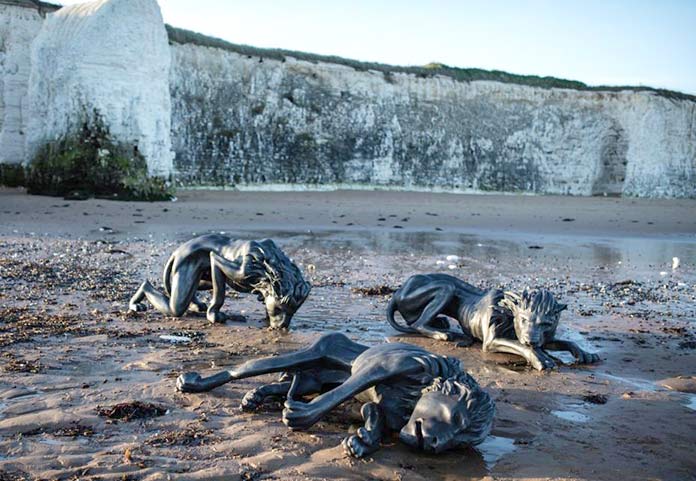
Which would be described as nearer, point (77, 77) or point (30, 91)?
point (77, 77)

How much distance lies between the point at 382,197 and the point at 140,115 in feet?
32.5

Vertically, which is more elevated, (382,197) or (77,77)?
(77,77)

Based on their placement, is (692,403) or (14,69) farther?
(14,69)

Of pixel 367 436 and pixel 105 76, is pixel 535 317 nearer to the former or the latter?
pixel 367 436

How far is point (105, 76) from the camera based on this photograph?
68.2ft

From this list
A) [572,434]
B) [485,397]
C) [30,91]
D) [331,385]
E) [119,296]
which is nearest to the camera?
[485,397]

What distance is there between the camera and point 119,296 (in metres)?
7.65

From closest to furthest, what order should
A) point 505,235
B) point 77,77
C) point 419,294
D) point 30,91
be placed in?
1. point 419,294
2. point 505,235
3. point 77,77
4. point 30,91

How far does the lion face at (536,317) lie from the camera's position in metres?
5.42

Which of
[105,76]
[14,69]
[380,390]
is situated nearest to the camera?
[380,390]

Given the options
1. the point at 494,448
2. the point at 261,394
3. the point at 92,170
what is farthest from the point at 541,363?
the point at 92,170

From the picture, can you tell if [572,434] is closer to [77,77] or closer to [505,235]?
[505,235]

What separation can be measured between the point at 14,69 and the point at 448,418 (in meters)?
24.0

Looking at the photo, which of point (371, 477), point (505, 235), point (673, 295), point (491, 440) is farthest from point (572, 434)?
point (505, 235)
